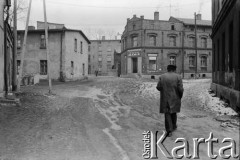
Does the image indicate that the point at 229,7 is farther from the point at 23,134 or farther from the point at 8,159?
the point at 8,159

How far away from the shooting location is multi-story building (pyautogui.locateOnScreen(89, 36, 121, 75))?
81.5 metres

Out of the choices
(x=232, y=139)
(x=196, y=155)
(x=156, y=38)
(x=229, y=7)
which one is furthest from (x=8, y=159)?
(x=156, y=38)

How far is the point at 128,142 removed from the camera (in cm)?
643

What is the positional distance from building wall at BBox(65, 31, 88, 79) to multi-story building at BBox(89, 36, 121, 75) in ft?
143

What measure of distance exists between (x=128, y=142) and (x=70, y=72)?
991 inches

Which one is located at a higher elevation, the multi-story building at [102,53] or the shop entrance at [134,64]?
the multi-story building at [102,53]

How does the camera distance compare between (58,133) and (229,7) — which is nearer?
(58,133)

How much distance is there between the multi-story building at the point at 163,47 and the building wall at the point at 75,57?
11054 mm

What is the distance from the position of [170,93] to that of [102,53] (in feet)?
247

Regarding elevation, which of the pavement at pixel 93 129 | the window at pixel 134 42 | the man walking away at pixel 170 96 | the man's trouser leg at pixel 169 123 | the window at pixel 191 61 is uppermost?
the window at pixel 134 42

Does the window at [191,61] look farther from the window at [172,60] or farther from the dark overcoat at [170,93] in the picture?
the dark overcoat at [170,93]

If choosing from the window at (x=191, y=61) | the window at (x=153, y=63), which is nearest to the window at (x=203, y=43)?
the window at (x=191, y=61)

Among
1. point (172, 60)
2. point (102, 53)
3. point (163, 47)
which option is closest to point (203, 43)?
point (172, 60)

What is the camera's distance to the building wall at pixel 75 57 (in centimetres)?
3025
